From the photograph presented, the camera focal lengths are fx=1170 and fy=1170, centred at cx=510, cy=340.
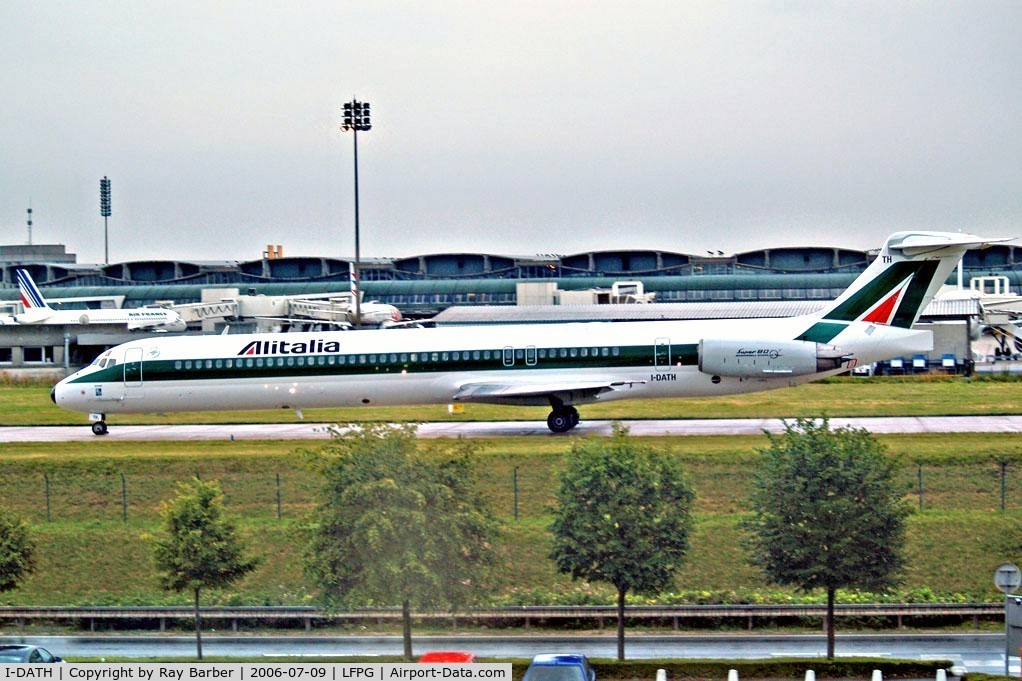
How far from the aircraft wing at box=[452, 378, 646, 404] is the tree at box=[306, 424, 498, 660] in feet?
52.8

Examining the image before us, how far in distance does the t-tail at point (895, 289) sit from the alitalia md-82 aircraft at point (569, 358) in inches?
1.4

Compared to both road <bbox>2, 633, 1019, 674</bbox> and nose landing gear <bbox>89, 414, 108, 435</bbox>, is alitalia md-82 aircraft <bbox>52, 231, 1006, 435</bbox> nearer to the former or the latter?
nose landing gear <bbox>89, 414, 108, 435</bbox>

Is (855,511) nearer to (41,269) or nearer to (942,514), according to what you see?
(942,514)

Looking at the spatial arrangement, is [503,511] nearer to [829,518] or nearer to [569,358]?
[569,358]

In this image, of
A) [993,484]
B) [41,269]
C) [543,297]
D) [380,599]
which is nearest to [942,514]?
[993,484]

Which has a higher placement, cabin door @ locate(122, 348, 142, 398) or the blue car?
cabin door @ locate(122, 348, 142, 398)

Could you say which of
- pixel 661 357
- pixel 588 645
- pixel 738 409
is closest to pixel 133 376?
pixel 661 357

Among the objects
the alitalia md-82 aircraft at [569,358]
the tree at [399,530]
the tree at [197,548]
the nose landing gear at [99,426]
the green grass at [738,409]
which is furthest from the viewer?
the green grass at [738,409]

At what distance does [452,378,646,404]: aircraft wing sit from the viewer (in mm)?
39969

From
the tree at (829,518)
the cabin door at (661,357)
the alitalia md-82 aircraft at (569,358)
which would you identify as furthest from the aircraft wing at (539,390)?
the tree at (829,518)

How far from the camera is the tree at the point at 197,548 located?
2453 centimetres

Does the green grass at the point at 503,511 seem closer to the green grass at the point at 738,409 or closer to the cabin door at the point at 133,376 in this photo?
the cabin door at the point at 133,376

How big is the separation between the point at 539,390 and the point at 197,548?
17.4 m

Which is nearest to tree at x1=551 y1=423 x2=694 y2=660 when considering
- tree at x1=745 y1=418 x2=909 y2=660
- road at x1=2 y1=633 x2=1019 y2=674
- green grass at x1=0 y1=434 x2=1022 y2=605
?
green grass at x1=0 y1=434 x2=1022 y2=605
